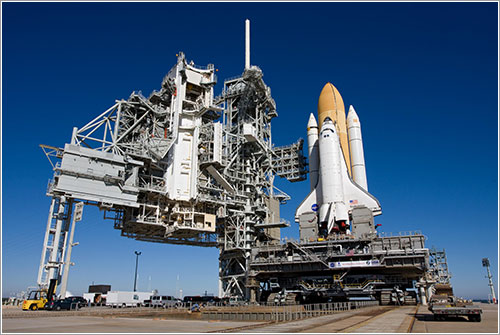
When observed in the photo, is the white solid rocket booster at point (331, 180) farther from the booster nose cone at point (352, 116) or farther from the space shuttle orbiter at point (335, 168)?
the booster nose cone at point (352, 116)

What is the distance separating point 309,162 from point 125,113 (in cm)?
2779

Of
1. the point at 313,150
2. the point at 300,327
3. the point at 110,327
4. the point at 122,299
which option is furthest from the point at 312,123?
the point at 110,327

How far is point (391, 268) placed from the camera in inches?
1617

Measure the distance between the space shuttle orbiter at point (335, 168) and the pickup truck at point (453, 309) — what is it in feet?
87.0

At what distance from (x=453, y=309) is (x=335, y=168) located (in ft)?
103

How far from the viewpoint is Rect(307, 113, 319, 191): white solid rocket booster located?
54662mm

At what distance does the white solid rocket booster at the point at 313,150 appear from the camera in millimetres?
54662

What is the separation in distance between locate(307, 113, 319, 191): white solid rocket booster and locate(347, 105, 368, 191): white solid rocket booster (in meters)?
5.13

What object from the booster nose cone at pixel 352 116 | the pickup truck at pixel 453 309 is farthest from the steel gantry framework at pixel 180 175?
the pickup truck at pixel 453 309

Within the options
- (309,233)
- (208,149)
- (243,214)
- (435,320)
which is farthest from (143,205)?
(435,320)

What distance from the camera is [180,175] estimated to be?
43.4 metres

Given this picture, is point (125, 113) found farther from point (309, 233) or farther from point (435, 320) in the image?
point (435, 320)

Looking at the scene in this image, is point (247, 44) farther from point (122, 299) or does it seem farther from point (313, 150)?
point (122, 299)

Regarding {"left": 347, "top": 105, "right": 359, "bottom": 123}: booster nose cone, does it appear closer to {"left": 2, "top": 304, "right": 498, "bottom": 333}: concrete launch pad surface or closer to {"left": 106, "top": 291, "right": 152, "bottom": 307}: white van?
{"left": 2, "top": 304, "right": 498, "bottom": 333}: concrete launch pad surface
